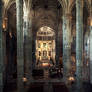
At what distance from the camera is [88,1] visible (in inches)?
627

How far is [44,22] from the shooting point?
3148cm

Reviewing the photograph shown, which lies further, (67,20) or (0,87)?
(67,20)

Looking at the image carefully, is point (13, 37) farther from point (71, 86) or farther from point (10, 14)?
point (71, 86)

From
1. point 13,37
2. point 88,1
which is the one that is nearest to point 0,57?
point 88,1

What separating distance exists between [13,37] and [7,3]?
23.4ft

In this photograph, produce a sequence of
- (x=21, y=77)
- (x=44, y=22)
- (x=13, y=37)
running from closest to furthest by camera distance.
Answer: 1. (x=21, y=77)
2. (x=13, y=37)
3. (x=44, y=22)

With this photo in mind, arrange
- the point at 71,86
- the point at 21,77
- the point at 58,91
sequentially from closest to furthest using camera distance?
1. the point at 21,77
2. the point at 58,91
3. the point at 71,86

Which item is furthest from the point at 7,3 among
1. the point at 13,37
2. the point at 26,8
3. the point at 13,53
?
the point at 13,53

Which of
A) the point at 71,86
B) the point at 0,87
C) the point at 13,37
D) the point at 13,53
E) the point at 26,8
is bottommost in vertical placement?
the point at 71,86

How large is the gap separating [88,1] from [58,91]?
1066cm

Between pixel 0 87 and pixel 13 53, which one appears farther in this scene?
pixel 13 53

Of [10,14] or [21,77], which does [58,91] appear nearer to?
[21,77]

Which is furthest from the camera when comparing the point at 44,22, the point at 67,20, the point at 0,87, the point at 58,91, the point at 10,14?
the point at 44,22

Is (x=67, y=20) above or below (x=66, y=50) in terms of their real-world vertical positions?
above
